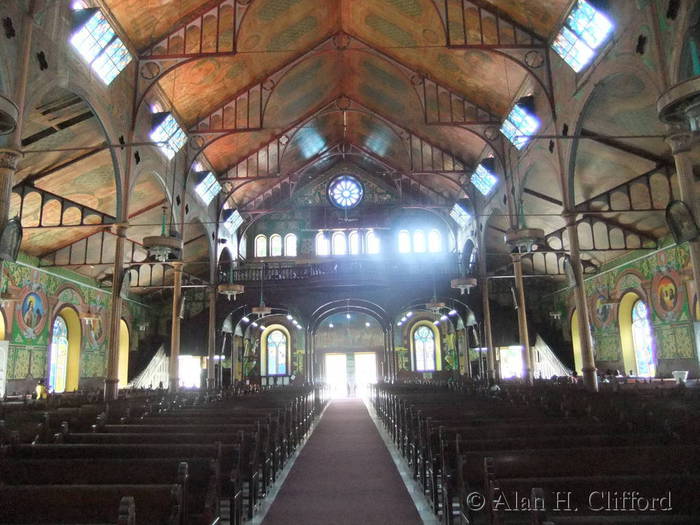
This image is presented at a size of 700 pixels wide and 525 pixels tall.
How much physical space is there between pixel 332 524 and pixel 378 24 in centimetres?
1819

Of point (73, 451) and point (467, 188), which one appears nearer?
point (73, 451)

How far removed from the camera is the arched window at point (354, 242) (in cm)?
3453

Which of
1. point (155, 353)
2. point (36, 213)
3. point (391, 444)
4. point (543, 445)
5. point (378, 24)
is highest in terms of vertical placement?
point (378, 24)

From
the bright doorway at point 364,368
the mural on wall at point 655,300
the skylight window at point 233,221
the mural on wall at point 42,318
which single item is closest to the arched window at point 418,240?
the bright doorway at point 364,368

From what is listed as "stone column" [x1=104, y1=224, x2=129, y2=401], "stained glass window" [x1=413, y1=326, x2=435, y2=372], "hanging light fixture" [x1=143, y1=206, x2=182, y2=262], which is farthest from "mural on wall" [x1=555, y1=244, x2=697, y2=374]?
"stone column" [x1=104, y1=224, x2=129, y2=401]

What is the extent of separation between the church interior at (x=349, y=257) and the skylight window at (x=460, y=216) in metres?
0.37

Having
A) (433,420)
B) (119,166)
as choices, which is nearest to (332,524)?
(433,420)

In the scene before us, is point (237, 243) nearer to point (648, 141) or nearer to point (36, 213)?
point (36, 213)

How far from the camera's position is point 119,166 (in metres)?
16.1

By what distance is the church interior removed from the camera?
18.0ft

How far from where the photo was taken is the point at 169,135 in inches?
786

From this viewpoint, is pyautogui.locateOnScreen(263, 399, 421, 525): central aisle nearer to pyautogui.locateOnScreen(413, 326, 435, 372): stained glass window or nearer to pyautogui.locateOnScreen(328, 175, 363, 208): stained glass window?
pyautogui.locateOnScreen(328, 175, 363, 208): stained glass window

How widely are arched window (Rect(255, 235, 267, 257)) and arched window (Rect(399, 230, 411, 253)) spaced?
357 inches

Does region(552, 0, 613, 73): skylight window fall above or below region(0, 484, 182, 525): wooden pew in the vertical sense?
above
